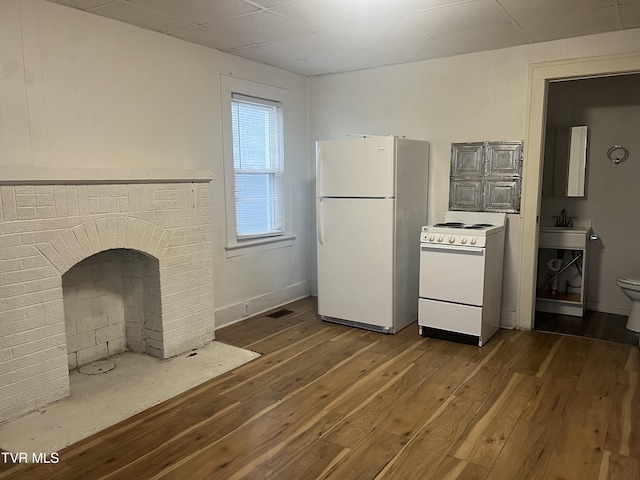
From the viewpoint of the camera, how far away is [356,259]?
4020 mm

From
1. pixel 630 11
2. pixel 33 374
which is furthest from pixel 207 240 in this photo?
pixel 630 11

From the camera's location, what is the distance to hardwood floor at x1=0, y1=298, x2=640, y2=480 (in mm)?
2158

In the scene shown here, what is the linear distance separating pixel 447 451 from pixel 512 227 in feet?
7.47

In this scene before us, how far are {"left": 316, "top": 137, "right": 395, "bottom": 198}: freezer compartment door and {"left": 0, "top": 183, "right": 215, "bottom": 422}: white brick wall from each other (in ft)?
3.49

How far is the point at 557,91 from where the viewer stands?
4582mm

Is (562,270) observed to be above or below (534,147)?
below

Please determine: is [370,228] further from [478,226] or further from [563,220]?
[563,220]

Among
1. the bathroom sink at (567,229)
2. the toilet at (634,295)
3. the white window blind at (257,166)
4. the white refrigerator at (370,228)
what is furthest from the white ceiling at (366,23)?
the toilet at (634,295)

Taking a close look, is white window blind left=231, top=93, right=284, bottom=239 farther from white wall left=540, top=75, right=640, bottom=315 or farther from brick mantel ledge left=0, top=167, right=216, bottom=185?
white wall left=540, top=75, right=640, bottom=315

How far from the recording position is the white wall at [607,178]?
4309mm

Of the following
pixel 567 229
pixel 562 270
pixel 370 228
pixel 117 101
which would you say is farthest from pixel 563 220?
pixel 117 101

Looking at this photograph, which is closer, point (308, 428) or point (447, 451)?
point (447, 451)

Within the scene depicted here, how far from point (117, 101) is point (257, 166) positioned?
4.87 feet

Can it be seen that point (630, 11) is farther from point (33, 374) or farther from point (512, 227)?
point (33, 374)
